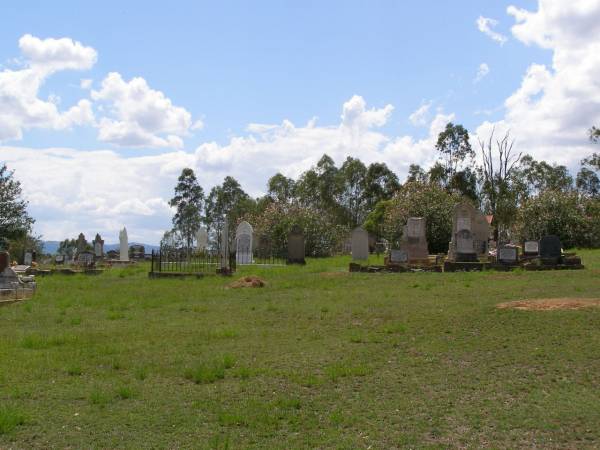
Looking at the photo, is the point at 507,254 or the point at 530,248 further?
the point at 530,248

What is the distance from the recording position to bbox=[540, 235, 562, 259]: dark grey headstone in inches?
880

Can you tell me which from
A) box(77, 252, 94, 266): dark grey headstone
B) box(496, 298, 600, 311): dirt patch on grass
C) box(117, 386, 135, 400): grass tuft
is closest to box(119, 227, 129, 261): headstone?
box(77, 252, 94, 266): dark grey headstone

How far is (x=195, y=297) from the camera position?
1655 centimetres

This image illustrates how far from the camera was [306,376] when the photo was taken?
7.64 meters

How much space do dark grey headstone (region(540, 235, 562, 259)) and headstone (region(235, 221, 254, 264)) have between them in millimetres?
18018

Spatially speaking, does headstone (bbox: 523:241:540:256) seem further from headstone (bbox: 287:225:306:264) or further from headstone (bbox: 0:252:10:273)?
headstone (bbox: 0:252:10:273)

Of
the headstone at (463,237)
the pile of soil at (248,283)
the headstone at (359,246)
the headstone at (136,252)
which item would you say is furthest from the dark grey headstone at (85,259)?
the headstone at (463,237)

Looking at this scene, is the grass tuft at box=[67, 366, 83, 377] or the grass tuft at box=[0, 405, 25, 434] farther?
the grass tuft at box=[67, 366, 83, 377]

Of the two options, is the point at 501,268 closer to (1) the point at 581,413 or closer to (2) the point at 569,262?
(2) the point at 569,262

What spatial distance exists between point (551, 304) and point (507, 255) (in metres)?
12.0

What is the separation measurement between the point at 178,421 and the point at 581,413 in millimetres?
4020

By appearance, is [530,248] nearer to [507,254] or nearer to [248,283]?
[507,254]

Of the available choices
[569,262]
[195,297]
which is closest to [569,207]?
[569,262]

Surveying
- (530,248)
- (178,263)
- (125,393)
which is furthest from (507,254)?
(125,393)
